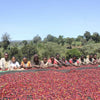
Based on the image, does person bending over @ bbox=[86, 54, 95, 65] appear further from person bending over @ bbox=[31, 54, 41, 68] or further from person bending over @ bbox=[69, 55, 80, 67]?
person bending over @ bbox=[31, 54, 41, 68]

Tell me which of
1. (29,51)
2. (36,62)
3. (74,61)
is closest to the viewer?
(36,62)

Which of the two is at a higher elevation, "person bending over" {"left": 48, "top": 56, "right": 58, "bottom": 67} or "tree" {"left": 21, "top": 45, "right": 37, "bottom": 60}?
"tree" {"left": 21, "top": 45, "right": 37, "bottom": 60}

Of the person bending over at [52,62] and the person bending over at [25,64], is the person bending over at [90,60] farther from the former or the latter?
the person bending over at [25,64]

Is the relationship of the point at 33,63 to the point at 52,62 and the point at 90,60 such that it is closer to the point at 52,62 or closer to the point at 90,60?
the point at 52,62

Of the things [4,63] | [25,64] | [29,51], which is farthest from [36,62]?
[29,51]

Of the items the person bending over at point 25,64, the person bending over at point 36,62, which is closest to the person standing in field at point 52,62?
the person bending over at point 36,62

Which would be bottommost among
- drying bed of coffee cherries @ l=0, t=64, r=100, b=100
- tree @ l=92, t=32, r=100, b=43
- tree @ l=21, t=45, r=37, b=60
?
drying bed of coffee cherries @ l=0, t=64, r=100, b=100

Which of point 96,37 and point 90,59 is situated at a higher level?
point 96,37

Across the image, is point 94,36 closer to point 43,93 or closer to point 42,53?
point 42,53

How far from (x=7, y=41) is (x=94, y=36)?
195ft

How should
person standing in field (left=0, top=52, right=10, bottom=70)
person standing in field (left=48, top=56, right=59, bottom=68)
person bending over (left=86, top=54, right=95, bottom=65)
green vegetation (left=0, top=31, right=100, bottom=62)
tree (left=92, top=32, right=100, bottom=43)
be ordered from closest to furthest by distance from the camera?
1. person standing in field (left=0, top=52, right=10, bottom=70)
2. person standing in field (left=48, top=56, right=59, bottom=68)
3. person bending over (left=86, top=54, right=95, bottom=65)
4. green vegetation (left=0, top=31, right=100, bottom=62)
5. tree (left=92, top=32, right=100, bottom=43)

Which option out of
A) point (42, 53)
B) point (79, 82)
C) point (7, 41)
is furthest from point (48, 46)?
point (79, 82)

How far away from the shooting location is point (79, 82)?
6023 millimetres

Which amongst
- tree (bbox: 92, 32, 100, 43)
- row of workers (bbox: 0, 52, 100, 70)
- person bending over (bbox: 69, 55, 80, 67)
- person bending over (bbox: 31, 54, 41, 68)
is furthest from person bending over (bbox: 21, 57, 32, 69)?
tree (bbox: 92, 32, 100, 43)
